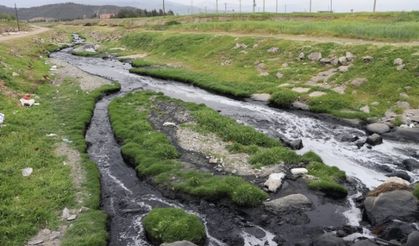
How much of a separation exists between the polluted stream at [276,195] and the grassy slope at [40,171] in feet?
2.98

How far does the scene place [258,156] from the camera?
79.2ft

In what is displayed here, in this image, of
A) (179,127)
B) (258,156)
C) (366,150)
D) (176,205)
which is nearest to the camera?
(176,205)

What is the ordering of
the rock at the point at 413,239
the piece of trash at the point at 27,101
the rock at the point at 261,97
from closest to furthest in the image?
the rock at the point at 413,239 → the piece of trash at the point at 27,101 → the rock at the point at 261,97

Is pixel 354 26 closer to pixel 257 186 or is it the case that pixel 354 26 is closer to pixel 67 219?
pixel 257 186

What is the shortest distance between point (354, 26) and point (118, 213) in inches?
1842

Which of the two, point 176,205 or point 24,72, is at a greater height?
point 24,72

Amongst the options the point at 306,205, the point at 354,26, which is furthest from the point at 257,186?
the point at 354,26

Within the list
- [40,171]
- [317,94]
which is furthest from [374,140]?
[40,171]

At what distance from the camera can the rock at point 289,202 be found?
19.0 meters

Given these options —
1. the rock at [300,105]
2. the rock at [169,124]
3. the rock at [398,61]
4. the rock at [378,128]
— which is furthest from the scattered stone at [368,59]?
the rock at [169,124]

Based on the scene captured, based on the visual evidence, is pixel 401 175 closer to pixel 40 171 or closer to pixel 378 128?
pixel 378 128

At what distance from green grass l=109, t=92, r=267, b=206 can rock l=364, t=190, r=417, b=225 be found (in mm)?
4674

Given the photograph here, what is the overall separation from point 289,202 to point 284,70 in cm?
2906

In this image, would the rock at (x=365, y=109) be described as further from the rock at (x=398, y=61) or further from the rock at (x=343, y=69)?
the rock at (x=343, y=69)
